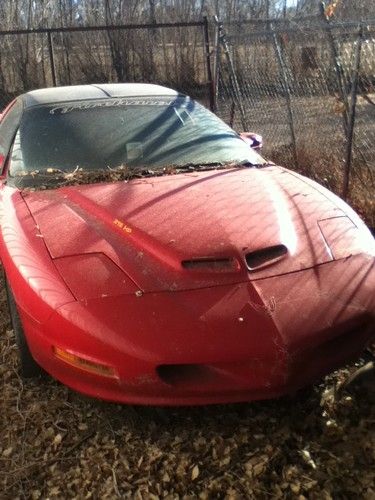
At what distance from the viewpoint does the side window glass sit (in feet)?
13.0

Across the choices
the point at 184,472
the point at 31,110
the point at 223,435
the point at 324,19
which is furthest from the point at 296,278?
the point at 324,19

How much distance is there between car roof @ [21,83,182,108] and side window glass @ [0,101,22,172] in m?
0.11

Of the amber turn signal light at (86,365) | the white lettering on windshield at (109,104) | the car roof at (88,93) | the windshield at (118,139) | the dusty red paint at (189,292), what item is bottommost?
the amber turn signal light at (86,365)

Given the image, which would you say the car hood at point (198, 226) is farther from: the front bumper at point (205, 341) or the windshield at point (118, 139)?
the windshield at point (118, 139)

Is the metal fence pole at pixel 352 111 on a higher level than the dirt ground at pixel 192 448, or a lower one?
higher

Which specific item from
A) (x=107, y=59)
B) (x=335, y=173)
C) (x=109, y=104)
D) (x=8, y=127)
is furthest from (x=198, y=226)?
(x=107, y=59)

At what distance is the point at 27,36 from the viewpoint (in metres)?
14.1

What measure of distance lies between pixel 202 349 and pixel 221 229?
757mm

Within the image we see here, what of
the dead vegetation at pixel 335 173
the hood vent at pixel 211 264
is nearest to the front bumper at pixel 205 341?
the hood vent at pixel 211 264

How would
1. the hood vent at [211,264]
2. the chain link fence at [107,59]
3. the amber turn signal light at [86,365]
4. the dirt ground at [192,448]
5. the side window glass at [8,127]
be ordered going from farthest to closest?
the chain link fence at [107,59] < the side window glass at [8,127] < the hood vent at [211,264] < the amber turn signal light at [86,365] < the dirt ground at [192,448]

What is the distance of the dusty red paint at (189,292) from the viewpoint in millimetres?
2309

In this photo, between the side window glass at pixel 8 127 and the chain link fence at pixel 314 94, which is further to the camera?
the chain link fence at pixel 314 94

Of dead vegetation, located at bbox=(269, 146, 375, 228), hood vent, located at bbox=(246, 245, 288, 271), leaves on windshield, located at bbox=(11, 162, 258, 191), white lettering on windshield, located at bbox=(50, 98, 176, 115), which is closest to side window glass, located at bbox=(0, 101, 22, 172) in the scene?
white lettering on windshield, located at bbox=(50, 98, 176, 115)

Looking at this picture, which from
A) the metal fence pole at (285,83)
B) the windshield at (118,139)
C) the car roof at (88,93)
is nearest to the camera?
the windshield at (118,139)
